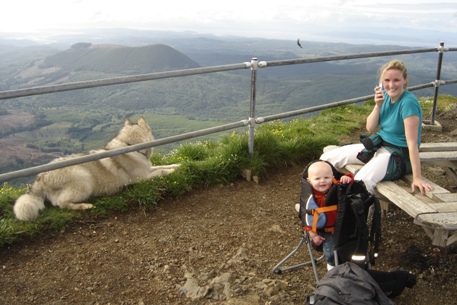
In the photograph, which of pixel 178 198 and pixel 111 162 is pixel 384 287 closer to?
pixel 178 198

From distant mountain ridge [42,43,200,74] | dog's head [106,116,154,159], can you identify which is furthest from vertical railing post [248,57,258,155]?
distant mountain ridge [42,43,200,74]

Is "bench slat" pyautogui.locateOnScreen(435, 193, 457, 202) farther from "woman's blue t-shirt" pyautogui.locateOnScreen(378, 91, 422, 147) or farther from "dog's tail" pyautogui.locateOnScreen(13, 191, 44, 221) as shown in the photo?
"dog's tail" pyautogui.locateOnScreen(13, 191, 44, 221)

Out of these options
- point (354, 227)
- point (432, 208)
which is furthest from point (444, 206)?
point (354, 227)

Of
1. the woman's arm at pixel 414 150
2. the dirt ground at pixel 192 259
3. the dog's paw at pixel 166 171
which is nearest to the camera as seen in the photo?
the dirt ground at pixel 192 259

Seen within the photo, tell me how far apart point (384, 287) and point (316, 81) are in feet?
379

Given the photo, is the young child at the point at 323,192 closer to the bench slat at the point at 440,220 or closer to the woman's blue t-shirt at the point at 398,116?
the bench slat at the point at 440,220

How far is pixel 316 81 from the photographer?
114 m

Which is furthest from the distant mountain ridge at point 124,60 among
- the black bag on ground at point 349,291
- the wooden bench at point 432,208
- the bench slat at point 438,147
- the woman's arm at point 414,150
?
the black bag on ground at point 349,291

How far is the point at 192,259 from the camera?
384 cm

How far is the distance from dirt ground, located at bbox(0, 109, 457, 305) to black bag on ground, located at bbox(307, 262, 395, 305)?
0.57 m

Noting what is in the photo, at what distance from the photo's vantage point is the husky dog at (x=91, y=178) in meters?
4.35

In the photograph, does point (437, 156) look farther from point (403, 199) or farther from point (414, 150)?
point (403, 199)

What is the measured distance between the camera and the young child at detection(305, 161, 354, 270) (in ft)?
10.4

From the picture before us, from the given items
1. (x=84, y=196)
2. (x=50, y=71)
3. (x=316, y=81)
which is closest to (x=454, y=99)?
(x=84, y=196)
